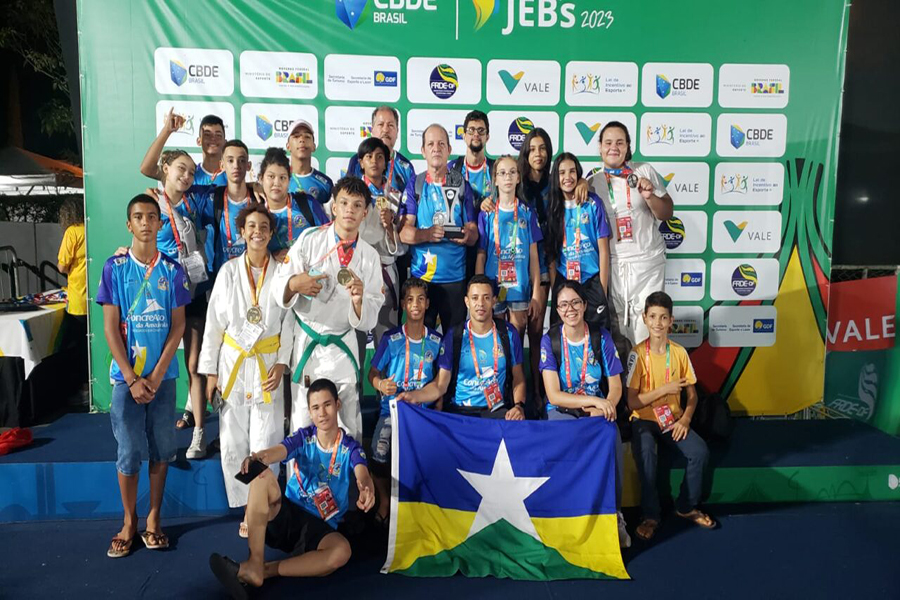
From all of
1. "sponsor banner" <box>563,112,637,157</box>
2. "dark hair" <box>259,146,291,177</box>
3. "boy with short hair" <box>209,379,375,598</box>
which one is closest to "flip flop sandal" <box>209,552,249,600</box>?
"boy with short hair" <box>209,379,375,598</box>

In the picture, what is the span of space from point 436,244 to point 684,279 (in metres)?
2.44

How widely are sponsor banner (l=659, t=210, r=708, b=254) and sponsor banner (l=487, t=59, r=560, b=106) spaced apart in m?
1.37

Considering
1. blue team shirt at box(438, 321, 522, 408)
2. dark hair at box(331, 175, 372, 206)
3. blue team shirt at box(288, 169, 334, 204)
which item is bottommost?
blue team shirt at box(438, 321, 522, 408)

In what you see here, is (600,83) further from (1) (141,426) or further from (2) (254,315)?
(1) (141,426)

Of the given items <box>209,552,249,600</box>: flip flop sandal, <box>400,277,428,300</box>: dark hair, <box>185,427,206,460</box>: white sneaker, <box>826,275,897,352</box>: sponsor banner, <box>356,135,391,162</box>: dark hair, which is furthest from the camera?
<box>826,275,897,352</box>: sponsor banner

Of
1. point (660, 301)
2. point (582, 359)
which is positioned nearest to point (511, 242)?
point (582, 359)

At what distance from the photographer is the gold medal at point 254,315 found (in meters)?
3.33

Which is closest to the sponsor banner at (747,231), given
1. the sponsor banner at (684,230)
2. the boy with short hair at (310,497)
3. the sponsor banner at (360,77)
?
the sponsor banner at (684,230)

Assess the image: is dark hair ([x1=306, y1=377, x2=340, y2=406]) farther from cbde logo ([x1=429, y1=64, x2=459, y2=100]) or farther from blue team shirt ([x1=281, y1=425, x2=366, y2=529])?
cbde logo ([x1=429, y1=64, x2=459, y2=100])

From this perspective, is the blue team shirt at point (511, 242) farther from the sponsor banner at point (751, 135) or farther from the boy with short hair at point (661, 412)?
the sponsor banner at point (751, 135)

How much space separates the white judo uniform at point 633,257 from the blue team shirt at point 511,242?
2.02ft

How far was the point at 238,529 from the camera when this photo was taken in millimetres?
3666

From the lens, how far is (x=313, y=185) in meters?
4.15

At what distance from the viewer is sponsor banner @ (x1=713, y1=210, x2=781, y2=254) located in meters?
5.32
